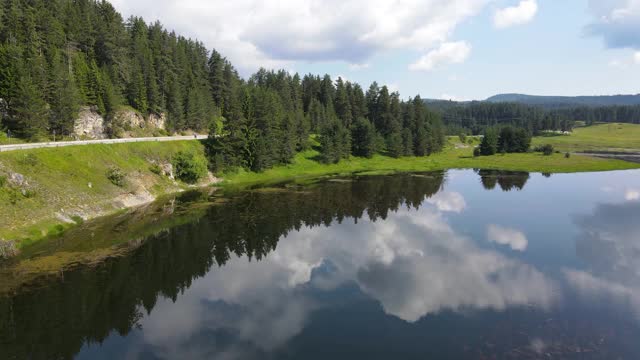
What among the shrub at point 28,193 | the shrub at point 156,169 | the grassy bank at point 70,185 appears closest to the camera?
the grassy bank at point 70,185

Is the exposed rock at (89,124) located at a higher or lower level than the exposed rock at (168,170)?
higher

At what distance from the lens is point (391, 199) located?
277 ft

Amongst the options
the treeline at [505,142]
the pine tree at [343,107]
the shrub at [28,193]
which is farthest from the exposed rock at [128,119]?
the treeline at [505,142]

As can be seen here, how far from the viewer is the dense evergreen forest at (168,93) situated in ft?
272

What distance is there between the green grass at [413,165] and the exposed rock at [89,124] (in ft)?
97.0

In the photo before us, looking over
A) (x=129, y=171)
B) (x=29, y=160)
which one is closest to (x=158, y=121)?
(x=129, y=171)

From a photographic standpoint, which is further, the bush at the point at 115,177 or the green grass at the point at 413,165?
the green grass at the point at 413,165

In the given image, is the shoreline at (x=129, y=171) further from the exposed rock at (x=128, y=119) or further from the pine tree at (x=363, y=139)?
the exposed rock at (x=128, y=119)

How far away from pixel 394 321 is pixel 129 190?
2274 inches

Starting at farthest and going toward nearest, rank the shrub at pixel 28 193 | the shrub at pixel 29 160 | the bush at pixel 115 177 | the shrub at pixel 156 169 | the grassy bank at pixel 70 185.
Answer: the shrub at pixel 156 169 → the bush at pixel 115 177 → the shrub at pixel 29 160 → the shrub at pixel 28 193 → the grassy bank at pixel 70 185

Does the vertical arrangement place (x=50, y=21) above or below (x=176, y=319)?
above

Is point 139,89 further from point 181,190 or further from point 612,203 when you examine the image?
point 612,203

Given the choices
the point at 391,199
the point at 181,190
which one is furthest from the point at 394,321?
the point at 181,190

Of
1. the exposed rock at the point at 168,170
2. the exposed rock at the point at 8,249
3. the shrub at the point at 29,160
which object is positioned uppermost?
the shrub at the point at 29,160
